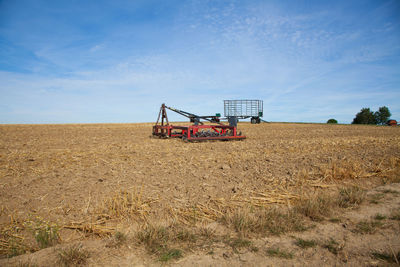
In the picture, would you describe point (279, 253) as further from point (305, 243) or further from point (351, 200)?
point (351, 200)

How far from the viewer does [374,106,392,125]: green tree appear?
263 feet

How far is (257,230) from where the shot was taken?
126 inches

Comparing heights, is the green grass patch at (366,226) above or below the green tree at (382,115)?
below

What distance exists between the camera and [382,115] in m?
81.1

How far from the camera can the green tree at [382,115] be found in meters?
80.2

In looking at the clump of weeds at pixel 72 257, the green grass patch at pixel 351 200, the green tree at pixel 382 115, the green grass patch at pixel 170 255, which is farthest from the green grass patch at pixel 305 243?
the green tree at pixel 382 115

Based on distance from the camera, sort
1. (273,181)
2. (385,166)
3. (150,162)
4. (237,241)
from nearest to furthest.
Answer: (237,241), (273,181), (385,166), (150,162)

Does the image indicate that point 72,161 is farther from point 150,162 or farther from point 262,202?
point 262,202

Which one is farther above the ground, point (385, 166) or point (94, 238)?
point (385, 166)

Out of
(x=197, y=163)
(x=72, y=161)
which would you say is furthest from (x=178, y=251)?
(x=72, y=161)

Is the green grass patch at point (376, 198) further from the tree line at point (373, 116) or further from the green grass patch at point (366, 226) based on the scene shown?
the tree line at point (373, 116)

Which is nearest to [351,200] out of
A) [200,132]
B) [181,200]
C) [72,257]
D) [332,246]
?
[332,246]

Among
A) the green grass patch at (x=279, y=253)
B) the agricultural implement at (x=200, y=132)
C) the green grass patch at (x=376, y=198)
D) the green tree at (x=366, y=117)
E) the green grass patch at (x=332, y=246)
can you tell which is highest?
the green tree at (x=366, y=117)

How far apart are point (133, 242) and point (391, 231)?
11.7 feet
